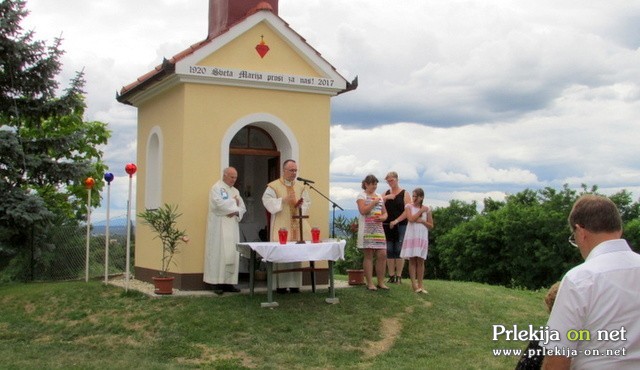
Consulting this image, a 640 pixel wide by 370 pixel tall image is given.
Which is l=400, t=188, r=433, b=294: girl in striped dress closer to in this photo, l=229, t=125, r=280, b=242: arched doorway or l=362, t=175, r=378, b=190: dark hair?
l=362, t=175, r=378, b=190: dark hair

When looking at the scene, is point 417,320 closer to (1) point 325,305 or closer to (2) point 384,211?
(1) point 325,305

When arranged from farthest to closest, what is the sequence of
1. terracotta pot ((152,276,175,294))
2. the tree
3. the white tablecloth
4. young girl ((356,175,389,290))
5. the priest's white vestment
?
the tree, young girl ((356,175,389,290)), the priest's white vestment, terracotta pot ((152,276,175,294)), the white tablecloth

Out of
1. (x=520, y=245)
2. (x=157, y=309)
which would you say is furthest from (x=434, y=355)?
(x=520, y=245)

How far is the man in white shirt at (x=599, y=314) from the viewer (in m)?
3.60

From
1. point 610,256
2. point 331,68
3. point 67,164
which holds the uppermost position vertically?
point 331,68

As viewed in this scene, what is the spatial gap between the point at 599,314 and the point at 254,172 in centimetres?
1102

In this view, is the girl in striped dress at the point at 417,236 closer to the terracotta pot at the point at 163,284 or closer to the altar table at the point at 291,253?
the altar table at the point at 291,253

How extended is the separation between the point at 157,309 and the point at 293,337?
2.32 m

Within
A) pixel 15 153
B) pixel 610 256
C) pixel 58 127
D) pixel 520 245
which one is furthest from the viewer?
pixel 520 245

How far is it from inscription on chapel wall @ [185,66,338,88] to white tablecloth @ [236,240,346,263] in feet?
9.72

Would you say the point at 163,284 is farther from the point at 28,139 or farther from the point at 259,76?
the point at 28,139

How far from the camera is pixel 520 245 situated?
2930 centimetres

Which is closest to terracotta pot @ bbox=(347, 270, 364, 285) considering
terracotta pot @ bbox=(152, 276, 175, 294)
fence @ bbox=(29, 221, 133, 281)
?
terracotta pot @ bbox=(152, 276, 175, 294)

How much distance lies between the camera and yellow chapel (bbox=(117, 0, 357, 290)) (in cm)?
1205
